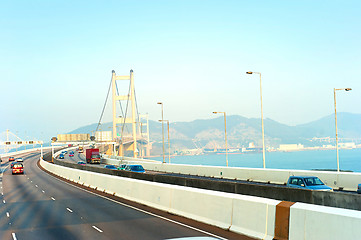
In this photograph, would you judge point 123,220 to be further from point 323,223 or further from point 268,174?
point 268,174

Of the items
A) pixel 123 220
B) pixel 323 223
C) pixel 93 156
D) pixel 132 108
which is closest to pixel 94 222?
pixel 123 220

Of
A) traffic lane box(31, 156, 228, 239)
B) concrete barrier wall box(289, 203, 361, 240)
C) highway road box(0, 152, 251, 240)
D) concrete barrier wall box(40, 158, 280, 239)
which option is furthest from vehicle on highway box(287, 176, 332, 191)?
concrete barrier wall box(289, 203, 361, 240)

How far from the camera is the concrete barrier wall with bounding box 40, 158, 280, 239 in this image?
500 inches

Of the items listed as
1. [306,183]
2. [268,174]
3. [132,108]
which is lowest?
[268,174]

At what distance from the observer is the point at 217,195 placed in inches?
599

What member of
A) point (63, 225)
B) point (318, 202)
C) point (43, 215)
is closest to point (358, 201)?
point (318, 202)

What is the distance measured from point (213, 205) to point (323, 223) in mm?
5771

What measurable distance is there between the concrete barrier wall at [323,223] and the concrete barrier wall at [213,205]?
1088 mm

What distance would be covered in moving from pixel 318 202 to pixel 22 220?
1333 cm

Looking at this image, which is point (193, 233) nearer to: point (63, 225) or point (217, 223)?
point (217, 223)

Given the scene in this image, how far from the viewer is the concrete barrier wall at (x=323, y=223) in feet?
30.8

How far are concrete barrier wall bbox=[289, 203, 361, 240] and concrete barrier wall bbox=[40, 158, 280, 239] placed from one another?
3.57 feet

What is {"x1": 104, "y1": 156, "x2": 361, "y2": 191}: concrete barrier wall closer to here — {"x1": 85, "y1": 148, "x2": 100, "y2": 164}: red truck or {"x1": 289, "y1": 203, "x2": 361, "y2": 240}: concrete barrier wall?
{"x1": 289, "y1": 203, "x2": 361, "y2": 240}: concrete barrier wall

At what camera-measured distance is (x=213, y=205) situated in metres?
15.4
